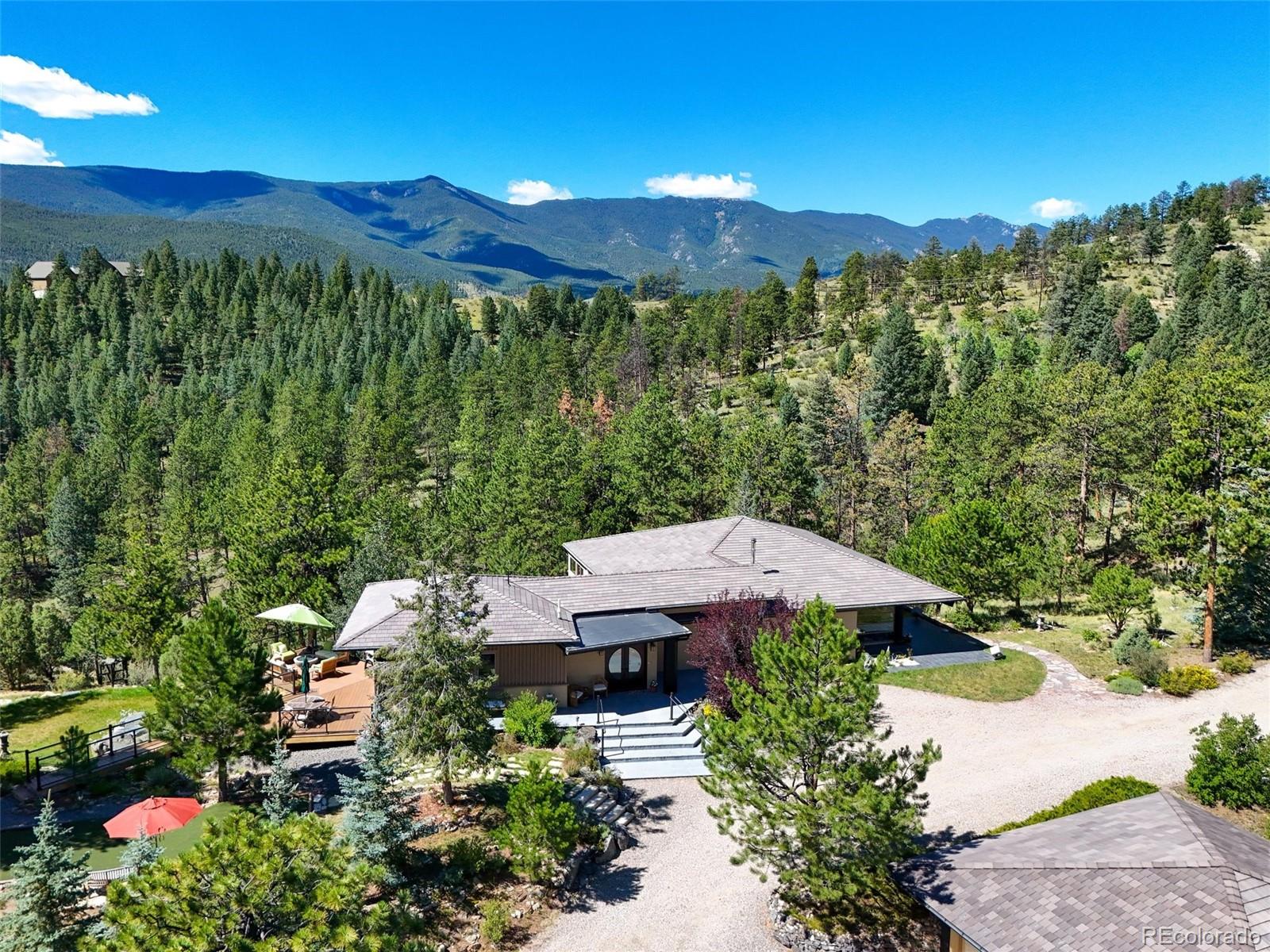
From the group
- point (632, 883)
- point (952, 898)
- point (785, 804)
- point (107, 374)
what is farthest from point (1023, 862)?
point (107, 374)

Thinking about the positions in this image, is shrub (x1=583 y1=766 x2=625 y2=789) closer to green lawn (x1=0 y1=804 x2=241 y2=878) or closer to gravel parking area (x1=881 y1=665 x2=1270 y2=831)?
gravel parking area (x1=881 y1=665 x2=1270 y2=831)

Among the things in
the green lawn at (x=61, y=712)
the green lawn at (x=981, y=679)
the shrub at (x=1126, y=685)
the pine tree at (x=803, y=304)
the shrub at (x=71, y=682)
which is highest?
the pine tree at (x=803, y=304)

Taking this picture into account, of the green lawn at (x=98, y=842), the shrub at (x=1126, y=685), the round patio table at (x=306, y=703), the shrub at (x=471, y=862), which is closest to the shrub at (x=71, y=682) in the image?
the round patio table at (x=306, y=703)

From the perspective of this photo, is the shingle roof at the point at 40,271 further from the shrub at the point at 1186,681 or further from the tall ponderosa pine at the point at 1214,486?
the shrub at the point at 1186,681

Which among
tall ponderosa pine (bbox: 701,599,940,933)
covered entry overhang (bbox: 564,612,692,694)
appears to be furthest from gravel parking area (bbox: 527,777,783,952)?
covered entry overhang (bbox: 564,612,692,694)

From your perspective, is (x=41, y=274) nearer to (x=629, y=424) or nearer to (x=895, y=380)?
(x=629, y=424)
